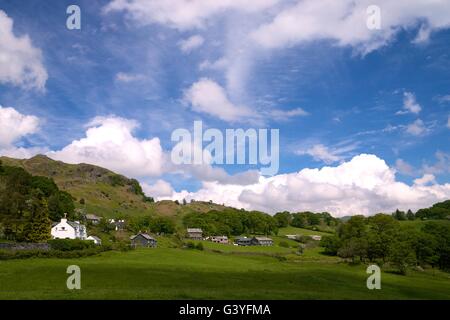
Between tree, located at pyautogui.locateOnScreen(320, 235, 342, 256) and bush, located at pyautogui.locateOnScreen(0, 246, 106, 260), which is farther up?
bush, located at pyautogui.locateOnScreen(0, 246, 106, 260)

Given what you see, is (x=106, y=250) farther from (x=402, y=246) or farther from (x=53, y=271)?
(x=402, y=246)

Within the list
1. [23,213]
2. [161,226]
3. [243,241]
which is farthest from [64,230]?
[243,241]

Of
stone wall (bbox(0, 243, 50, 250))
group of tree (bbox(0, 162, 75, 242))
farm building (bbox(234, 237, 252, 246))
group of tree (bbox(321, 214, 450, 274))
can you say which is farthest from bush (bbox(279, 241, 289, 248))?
stone wall (bbox(0, 243, 50, 250))

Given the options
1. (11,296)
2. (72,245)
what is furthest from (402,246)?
(11,296)

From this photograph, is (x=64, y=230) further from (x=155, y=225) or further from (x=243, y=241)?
(x=243, y=241)

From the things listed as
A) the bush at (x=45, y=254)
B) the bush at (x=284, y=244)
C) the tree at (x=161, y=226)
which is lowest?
the bush at (x=284, y=244)

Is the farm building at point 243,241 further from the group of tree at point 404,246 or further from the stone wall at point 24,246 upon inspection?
the stone wall at point 24,246

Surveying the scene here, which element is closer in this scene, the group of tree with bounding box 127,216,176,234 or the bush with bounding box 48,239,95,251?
the bush with bounding box 48,239,95,251

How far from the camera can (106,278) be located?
5188cm

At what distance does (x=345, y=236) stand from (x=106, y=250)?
86666 millimetres

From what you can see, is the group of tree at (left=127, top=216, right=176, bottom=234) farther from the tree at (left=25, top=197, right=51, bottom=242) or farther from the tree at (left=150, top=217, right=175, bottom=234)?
the tree at (left=25, top=197, right=51, bottom=242)

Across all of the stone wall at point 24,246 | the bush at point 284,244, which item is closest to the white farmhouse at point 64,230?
the stone wall at point 24,246

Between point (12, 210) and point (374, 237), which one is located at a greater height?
point (12, 210)
